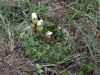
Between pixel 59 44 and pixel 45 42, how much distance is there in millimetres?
170

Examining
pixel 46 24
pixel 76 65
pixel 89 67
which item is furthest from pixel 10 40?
pixel 89 67

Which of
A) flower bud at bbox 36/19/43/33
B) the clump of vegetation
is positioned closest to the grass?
the clump of vegetation

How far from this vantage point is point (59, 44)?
1734 mm

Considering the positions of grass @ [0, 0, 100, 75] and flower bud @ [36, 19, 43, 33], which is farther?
grass @ [0, 0, 100, 75]

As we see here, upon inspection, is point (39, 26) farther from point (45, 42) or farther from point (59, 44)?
point (59, 44)

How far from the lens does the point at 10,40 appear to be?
1939 mm

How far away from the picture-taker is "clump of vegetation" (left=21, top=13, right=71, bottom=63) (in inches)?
65.6

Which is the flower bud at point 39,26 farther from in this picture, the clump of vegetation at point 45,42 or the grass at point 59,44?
the grass at point 59,44

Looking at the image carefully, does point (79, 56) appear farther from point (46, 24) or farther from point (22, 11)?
point (22, 11)

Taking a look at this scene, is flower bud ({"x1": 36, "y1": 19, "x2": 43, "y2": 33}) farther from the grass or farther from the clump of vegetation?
the grass

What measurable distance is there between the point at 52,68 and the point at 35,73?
240 mm

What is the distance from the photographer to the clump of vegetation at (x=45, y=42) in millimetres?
1665

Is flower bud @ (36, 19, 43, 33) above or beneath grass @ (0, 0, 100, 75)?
above

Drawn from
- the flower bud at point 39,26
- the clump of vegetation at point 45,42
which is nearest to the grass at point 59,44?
the clump of vegetation at point 45,42
